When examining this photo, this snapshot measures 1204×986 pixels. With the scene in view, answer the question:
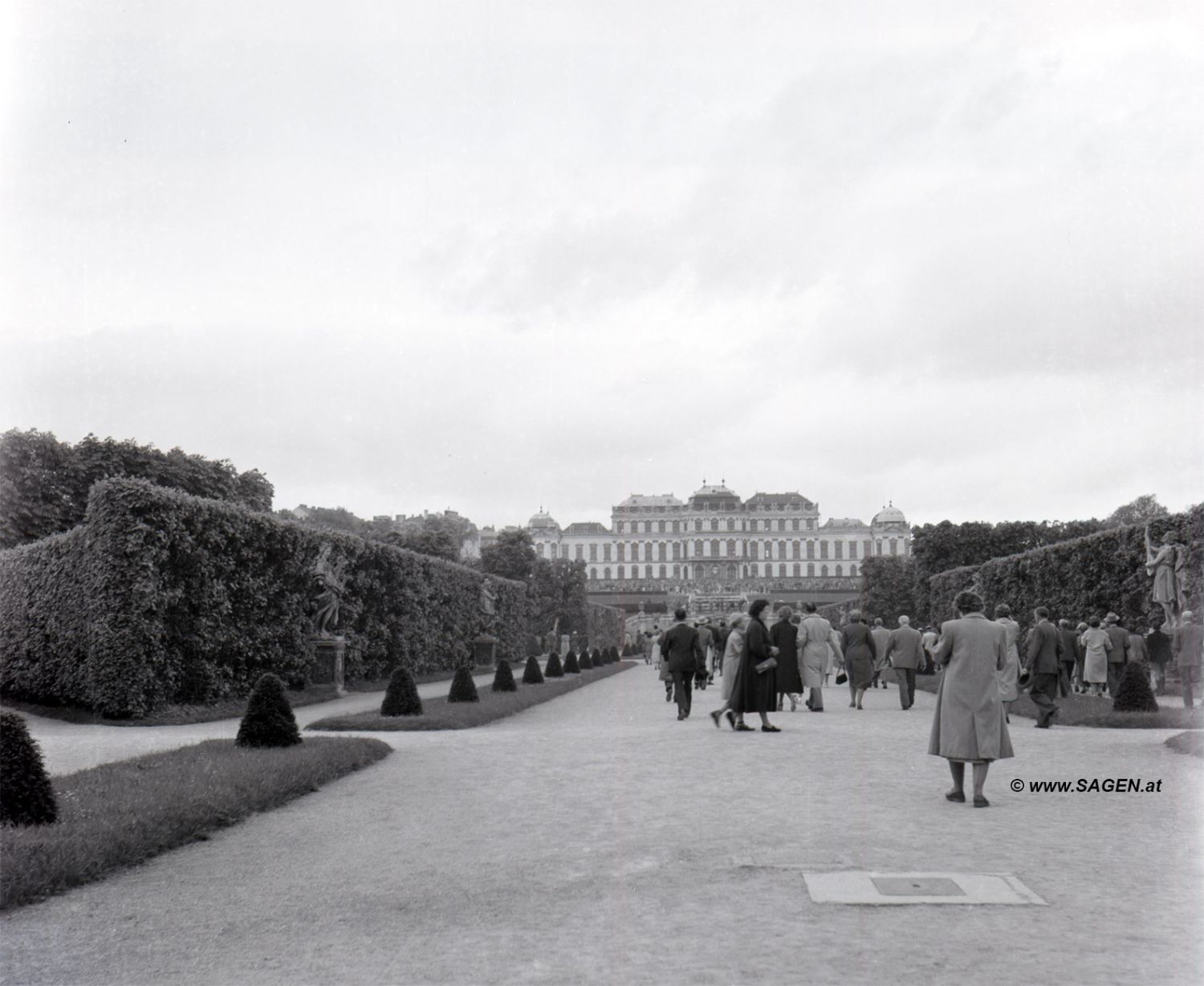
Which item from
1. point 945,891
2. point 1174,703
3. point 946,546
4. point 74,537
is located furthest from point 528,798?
point 946,546

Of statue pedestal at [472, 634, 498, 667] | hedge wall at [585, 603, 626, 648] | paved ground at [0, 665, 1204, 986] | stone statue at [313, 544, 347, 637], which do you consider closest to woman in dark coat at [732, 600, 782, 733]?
paved ground at [0, 665, 1204, 986]

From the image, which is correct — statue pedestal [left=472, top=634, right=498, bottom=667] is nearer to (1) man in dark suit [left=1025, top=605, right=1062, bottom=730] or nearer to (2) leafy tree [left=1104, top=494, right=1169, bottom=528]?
(1) man in dark suit [left=1025, top=605, right=1062, bottom=730]

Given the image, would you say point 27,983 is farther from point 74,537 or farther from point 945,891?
point 74,537

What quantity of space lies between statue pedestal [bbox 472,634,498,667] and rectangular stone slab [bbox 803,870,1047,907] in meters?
33.2

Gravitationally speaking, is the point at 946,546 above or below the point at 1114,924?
above

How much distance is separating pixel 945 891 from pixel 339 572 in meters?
19.7

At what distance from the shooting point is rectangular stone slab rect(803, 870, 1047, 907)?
18.1 ft

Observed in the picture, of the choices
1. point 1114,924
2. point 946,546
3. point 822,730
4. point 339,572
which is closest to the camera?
point 1114,924

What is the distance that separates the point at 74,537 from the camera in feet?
59.6

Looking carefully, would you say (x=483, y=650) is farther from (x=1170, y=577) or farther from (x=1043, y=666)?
(x=1043, y=666)

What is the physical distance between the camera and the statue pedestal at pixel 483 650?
39.1 m

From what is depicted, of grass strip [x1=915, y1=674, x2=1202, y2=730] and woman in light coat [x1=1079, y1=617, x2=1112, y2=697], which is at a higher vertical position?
woman in light coat [x1=1079, y1=617, x2=1112, y2=697]

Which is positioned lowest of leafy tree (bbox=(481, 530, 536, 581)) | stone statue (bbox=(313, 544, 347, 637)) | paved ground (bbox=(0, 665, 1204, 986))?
paved ground (bbox=(0, 665, 1204, 986))

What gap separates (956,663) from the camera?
29.0ft
